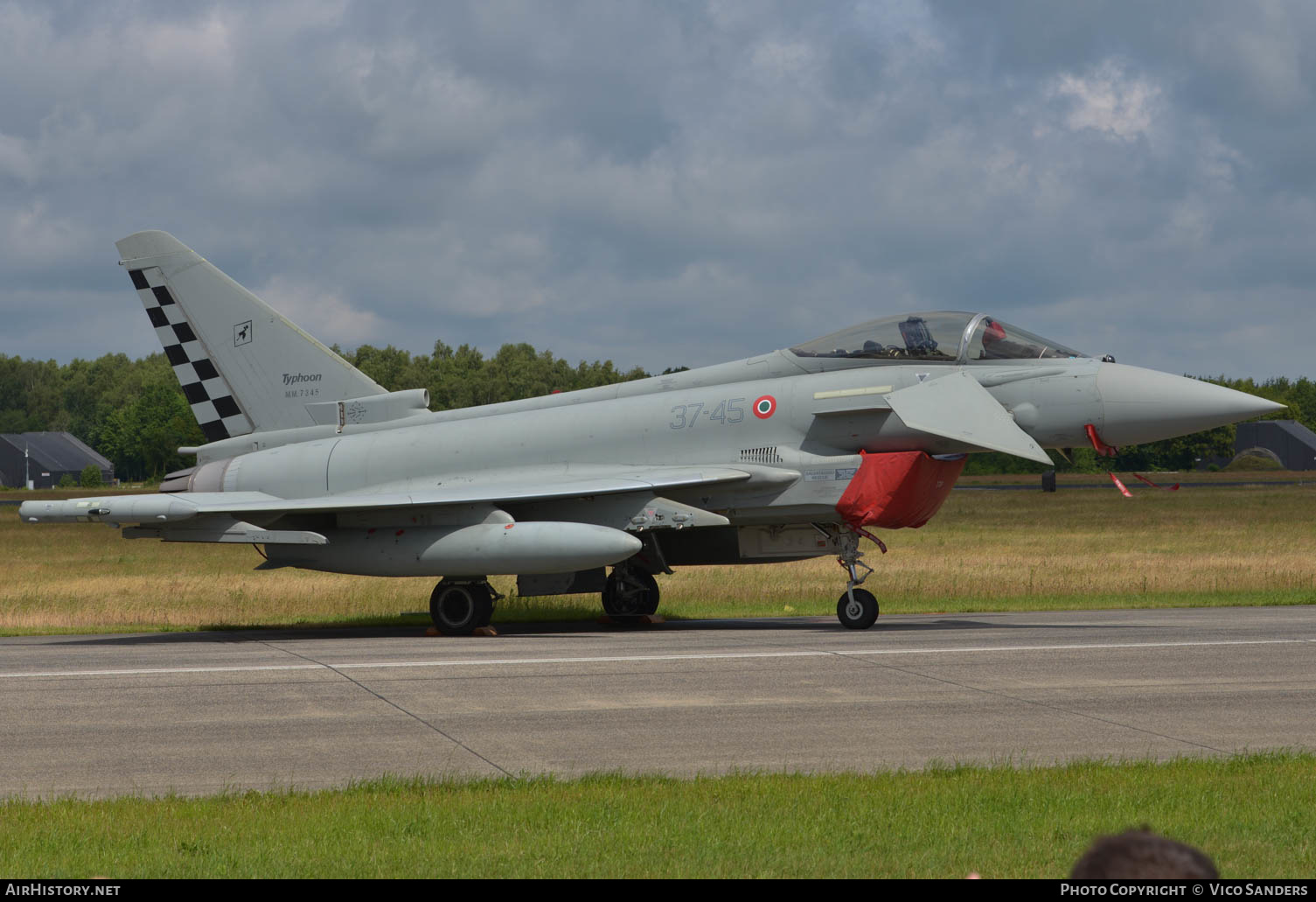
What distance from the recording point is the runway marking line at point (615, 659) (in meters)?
13.1

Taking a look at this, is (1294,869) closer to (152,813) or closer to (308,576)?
(152,813)

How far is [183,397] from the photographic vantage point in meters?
121

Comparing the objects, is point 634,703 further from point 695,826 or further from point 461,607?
point 461,607

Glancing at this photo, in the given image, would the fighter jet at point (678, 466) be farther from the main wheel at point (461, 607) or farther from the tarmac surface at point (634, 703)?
the tarmac surface at point (634, 703)

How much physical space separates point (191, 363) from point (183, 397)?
10643 cm

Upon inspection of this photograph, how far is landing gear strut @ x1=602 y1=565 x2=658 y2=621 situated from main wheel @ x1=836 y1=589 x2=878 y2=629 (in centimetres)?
367

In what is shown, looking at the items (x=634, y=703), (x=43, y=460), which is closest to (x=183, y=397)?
(x=43, y=460)

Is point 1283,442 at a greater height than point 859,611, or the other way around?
point 1283,442

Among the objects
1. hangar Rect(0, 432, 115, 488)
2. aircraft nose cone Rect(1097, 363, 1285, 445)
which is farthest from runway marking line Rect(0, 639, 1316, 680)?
hangar Rect(0, 432, 115, 488)

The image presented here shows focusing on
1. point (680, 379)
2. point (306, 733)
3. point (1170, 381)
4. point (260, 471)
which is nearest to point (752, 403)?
point (680, 379)

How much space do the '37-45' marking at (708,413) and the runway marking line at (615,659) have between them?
434 cm

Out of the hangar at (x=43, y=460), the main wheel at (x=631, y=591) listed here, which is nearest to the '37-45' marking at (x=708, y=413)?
the main wheel at (x=631, y=591)

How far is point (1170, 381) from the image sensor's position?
643 inches
